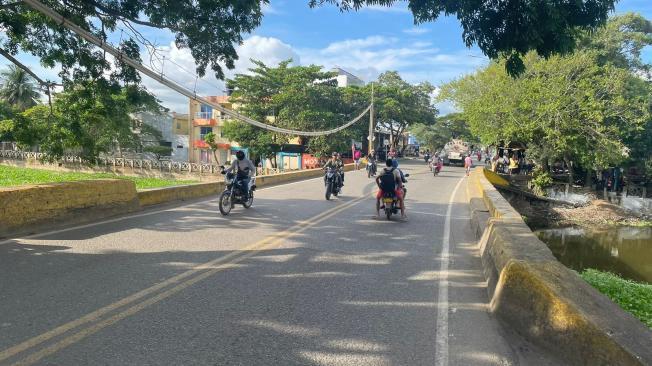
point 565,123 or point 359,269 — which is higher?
point 565,123

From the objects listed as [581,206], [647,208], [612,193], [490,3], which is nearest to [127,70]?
[490,3]

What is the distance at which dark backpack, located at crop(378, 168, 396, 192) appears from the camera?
10.9m

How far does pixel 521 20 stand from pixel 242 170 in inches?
294

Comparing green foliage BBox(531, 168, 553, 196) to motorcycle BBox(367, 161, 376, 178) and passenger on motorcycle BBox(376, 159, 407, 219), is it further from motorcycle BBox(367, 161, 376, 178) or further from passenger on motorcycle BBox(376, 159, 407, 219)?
passenger on motorcycle BBox(376, 159, 407, 219)

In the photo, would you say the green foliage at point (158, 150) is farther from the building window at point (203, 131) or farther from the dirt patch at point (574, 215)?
the dirt patch at point (574, 215)

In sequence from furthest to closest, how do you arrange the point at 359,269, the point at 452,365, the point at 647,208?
the point at 647,208
the point at 359,269
the point at 452,365

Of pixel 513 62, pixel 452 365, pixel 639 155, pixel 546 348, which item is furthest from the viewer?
pixel 639 155

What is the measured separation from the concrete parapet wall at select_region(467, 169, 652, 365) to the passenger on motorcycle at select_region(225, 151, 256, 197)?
713 cm

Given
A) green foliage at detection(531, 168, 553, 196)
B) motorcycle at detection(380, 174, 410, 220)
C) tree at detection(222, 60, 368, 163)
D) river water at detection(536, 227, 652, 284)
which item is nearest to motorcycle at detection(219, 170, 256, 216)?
motorcycle at detection(380, 174, 410, 220)

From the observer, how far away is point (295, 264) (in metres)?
6.39

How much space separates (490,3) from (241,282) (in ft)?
16.6

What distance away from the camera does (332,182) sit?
1505 cm

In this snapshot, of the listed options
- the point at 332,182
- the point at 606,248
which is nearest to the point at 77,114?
the point at 332,182

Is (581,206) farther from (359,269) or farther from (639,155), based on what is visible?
(359,269)
